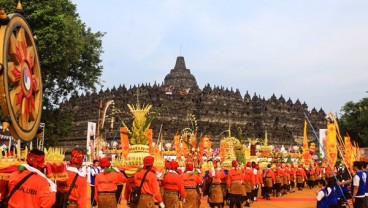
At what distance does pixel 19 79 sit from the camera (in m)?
4.86

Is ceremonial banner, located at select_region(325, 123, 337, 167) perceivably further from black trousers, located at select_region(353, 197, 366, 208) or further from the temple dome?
the temple dome

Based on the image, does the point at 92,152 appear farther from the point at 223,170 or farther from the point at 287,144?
the point at 287,144

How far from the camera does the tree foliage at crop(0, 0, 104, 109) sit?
67.3 feet

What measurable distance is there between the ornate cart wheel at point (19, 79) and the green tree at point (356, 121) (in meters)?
46.8

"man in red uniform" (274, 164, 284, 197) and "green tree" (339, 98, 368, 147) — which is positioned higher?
"green tree" (339, 98, 368, 147)

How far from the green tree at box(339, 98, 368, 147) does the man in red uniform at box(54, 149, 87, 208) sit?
44939mm

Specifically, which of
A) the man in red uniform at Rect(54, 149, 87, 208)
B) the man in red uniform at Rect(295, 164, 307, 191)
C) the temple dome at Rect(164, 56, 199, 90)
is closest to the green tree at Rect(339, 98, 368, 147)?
the temple dome at Rect(164, 56, 199, 90)

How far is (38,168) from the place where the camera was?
5.52m

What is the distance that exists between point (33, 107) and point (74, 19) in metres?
20.2

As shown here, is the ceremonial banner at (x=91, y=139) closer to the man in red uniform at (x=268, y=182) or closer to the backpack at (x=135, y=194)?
the man in red uniform at (x=268, y=182)

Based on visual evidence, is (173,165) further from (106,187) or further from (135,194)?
(106,187)

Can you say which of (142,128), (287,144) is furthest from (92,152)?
(287,144)

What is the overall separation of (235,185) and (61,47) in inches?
419

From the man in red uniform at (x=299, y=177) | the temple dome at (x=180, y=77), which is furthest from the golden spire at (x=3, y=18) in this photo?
the temple dome at (x=180, y=77)
